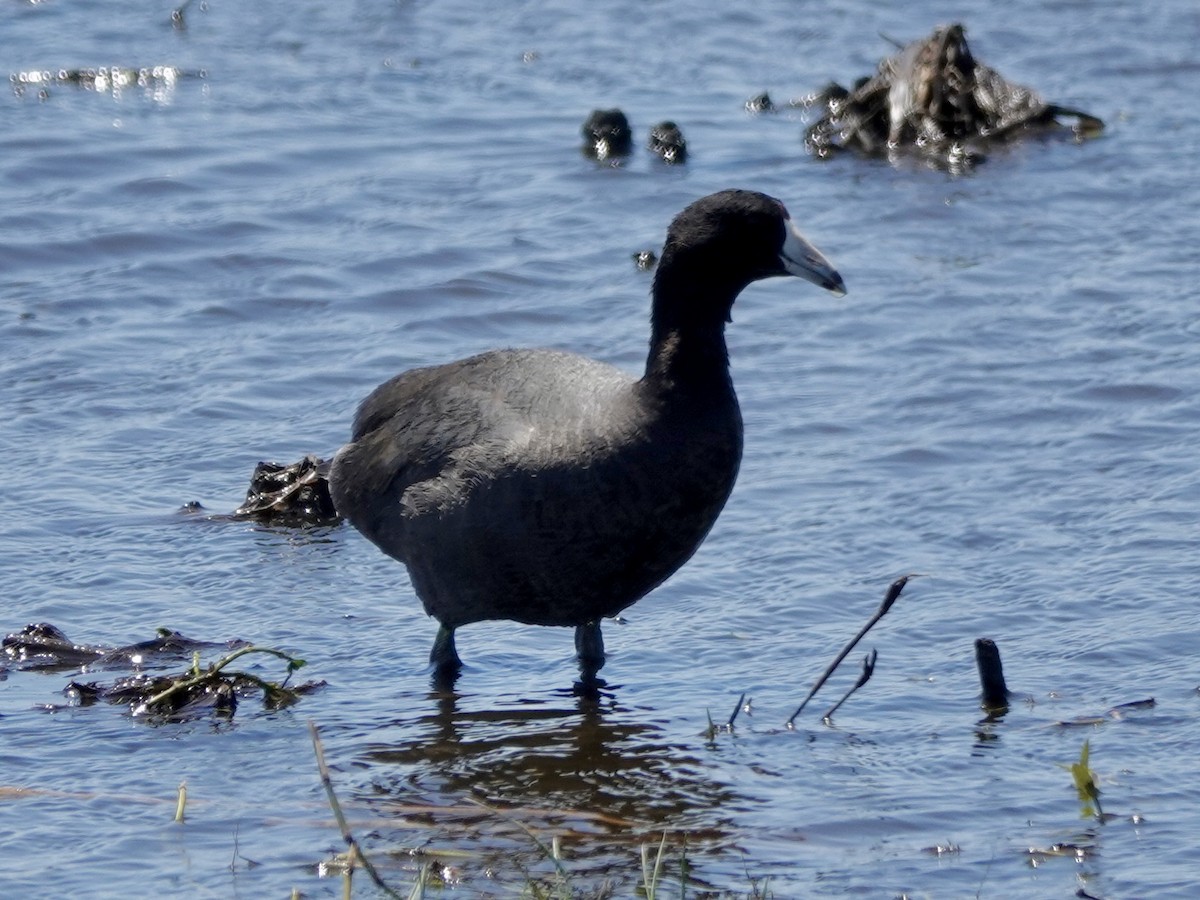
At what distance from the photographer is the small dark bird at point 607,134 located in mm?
10672

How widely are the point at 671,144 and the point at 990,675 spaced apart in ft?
19.5

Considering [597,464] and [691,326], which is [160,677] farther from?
[691,326]

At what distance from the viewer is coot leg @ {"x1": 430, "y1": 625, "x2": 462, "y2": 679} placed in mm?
5648

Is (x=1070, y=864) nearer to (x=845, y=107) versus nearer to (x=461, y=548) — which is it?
(x=461, y=548)

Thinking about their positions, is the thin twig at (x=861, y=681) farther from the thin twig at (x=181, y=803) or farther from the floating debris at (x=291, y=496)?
the floating debris at (x=291, y=496)

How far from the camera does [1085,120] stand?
11102 mm

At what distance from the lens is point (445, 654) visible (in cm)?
566

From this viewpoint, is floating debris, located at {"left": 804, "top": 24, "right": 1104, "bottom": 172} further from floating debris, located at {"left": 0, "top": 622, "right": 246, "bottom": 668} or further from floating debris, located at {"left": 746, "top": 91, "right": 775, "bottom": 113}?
floating debris, located at {"left": 0, "top": 622, "right": 246, "bottom": 668}

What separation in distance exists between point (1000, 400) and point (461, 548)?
293cm

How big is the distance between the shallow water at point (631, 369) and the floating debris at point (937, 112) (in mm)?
307

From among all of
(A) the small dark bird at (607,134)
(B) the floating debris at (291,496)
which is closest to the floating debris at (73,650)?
(B) the floating debris at (291,496)

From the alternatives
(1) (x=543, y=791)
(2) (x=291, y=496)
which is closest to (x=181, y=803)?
(1) (x=543, y=791)

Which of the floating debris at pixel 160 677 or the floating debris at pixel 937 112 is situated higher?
the floating debris at pixel 937 112

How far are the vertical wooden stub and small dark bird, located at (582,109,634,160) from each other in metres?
5.90
